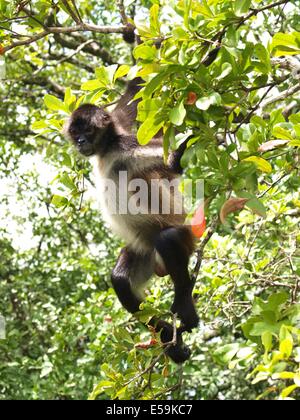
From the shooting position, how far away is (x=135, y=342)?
126 inches

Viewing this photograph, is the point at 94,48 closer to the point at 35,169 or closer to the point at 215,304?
the point at 35,169

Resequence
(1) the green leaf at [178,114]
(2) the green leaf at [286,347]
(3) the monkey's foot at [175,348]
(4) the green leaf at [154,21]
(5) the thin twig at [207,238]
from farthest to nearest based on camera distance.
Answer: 1. (3) the monkey's foot at [175,348]
2. (5) the thin twig at [207,238]
3. (4) the green leaf at [154,21]
4. (1) the green leaf at [178,114]
5. (2) the green leaf at [286,347]

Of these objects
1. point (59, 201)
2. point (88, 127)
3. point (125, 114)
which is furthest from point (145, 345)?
point (125, 114)

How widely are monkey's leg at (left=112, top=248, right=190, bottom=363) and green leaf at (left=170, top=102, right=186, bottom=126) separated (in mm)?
1875

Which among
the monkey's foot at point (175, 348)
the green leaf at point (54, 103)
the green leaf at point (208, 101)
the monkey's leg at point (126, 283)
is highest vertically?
the green leaf at point (54, 103)

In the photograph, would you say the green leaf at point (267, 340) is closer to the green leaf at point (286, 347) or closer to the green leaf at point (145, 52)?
the green leaf at point (286, 347)

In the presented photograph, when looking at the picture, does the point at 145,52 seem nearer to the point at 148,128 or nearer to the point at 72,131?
the point at 148,128

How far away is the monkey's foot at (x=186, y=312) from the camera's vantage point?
11.9ft

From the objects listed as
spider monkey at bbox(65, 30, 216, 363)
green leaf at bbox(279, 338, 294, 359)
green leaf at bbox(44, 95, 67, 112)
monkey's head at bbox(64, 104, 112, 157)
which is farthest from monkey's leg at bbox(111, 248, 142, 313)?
green leaf at bbox(279, 338, 294, 359)

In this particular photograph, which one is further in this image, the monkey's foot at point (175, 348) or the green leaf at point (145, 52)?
the monkey's foot at point (175, 348)

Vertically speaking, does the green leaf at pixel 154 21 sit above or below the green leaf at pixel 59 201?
above

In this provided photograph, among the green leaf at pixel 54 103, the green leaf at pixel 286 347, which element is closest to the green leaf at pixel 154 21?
the green leaf at pixel 54 103

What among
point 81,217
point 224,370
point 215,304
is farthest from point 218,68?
point 81,217

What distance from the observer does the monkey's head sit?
418 centimetres
